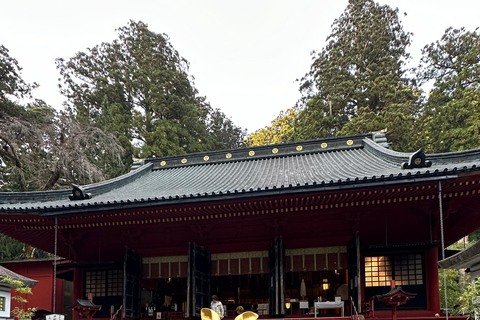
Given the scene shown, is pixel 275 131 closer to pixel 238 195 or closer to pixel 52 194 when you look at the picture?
pixel 52 194

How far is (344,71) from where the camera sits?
109 ft

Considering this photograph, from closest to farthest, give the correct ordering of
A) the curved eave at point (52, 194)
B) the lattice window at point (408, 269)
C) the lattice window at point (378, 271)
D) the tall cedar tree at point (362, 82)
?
the lattice window at point (408, 269)
the lattice window at point (378, 271)
the curved eave at point (52, 194)
the tall cedar tree at point (362, 82)

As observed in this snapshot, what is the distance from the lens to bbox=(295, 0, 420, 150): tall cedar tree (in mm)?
29406

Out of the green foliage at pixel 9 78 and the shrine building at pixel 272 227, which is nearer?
the shrine building at pixel 272 227

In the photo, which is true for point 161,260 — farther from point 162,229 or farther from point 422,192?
point 422,192

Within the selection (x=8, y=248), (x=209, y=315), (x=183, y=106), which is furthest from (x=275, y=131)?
(x=209, y=315)

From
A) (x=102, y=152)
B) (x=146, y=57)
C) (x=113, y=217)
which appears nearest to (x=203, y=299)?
(x=113, y=217)

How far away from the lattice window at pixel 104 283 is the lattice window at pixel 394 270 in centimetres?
678

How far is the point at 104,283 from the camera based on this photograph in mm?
14828

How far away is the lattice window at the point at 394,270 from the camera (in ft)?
41.8

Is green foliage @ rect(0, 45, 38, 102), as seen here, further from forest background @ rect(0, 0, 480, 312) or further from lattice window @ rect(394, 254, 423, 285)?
lattice window @ rect(394, 254, 423, 285)

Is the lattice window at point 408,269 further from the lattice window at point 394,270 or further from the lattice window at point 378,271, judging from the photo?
the lattice window at point 378,271

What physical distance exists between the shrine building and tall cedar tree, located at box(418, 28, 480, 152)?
471 inches

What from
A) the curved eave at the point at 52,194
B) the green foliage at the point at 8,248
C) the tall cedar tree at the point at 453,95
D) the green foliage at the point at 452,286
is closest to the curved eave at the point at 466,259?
the green foliage at the point at 452,286
